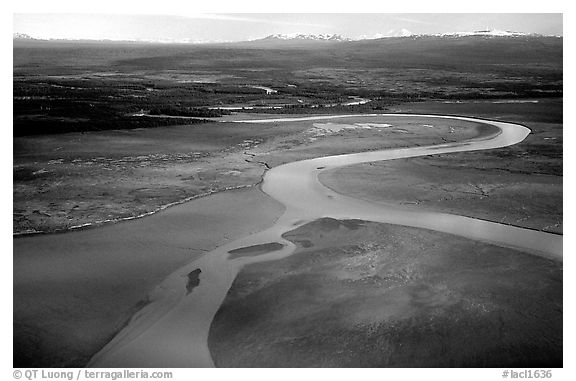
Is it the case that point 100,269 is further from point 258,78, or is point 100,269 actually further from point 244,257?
point 258,78

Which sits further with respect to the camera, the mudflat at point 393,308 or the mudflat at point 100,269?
the mudflat at point 100,269

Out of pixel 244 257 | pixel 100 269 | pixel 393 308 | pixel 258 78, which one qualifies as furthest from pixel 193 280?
pixel 258 78

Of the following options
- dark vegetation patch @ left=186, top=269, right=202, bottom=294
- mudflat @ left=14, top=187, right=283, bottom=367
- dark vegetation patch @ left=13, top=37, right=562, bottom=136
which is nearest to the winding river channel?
dark vegetation patch @ left=186, top=269, right=202, bottom=294

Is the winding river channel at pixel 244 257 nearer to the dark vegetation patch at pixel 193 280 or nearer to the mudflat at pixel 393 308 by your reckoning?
the dark vegetation patch at pixel 193 280

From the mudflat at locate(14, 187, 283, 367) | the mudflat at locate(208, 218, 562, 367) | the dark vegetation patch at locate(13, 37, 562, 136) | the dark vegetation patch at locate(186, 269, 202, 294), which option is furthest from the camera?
the dark vegetation patch at locate(13, 37, 562, 136)

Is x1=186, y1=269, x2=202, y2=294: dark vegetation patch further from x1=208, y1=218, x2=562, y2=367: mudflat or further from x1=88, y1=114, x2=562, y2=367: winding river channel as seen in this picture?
x1=208, y1=218, x2=562, y2=367: mudflat

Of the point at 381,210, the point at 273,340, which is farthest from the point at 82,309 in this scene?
the point at 381,210

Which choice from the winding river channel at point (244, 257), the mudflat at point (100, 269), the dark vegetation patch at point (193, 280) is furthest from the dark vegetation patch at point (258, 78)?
the dark vegetation patch at point (193, 280)

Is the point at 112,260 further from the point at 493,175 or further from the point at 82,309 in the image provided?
the point at 493,175
